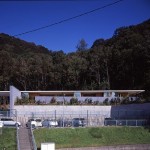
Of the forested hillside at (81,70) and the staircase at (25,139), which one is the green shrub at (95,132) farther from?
the forested hillside at (81,70)

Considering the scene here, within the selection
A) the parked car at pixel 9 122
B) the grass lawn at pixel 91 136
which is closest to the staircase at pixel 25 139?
the grass lawn at pixel 91 136

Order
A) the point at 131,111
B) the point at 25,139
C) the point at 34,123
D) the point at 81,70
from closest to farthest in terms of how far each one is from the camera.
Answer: the point at 25,139 → the point at 34,123 → the point at 131,111 → the point at 81,70

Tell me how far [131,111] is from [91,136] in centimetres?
1353

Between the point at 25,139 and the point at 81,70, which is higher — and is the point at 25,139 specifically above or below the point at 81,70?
below

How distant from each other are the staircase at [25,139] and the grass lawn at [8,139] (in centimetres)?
63

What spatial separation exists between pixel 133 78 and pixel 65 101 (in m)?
29.4

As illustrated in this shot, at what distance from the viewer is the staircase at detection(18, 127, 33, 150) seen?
35850 mm

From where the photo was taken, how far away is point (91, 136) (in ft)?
137

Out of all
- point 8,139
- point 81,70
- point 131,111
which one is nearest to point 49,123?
point 8,139

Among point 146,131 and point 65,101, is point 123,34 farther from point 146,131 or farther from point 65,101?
point 146,131

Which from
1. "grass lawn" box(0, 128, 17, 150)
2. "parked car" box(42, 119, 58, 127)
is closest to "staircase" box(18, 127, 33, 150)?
"grass lawn" box(0, 128, 17, 150)

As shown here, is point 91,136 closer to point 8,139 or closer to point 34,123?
point 34,123

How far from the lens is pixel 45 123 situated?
145ft

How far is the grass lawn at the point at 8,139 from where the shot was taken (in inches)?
1400
